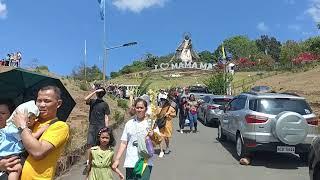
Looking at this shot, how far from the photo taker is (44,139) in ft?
15.0

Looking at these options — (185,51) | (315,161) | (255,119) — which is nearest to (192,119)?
(255,119)

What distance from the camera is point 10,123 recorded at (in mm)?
4578

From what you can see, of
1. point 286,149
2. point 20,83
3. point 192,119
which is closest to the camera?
point 20,83

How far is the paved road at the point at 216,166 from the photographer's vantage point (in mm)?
11984

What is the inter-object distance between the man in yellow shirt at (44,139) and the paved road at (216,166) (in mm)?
6322

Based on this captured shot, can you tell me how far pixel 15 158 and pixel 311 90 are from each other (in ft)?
133

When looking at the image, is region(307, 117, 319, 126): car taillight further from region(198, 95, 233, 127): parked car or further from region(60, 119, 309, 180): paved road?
region(198, 95, 233, 127): parked car

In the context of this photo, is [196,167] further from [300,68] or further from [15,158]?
[300,68]

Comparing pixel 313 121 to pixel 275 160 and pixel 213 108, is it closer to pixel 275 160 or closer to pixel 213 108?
pixel 275 160

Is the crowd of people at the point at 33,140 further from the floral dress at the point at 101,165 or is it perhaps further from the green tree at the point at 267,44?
the green tree at the point at 267,44

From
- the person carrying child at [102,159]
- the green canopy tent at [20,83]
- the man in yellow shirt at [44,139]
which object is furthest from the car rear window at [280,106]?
the man in yellow shirt at [44,139]

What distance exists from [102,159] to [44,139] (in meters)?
2.71

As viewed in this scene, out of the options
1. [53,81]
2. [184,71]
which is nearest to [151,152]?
[53,81]

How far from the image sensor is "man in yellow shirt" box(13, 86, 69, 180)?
14.5 feet
